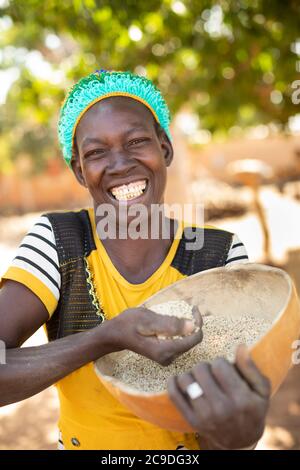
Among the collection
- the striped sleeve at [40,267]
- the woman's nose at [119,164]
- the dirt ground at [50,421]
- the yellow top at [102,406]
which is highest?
the woman's nose at [119,164]

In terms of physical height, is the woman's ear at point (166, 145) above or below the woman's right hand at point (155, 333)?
above

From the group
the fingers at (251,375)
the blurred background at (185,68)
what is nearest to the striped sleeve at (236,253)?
the fingers at (251,375)

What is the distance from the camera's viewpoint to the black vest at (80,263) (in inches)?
68.1

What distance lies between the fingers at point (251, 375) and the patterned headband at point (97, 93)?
1.09 m

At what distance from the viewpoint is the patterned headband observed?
182 cm

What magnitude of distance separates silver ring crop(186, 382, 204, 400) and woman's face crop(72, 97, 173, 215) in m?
0.89

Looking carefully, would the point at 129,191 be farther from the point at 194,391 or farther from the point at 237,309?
the point at 194,391

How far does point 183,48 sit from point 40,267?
4524 millimetres

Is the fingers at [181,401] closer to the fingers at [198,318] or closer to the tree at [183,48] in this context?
the fingers at [198,318]

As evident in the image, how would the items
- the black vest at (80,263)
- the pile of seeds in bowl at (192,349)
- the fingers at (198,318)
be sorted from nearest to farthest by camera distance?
the fingers at (198,318), the pile of seeds in bowl at (192,349), the black vest at (80,263)

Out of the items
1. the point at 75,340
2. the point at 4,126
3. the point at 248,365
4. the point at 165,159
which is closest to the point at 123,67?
the point at 165,159
